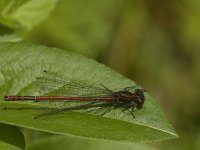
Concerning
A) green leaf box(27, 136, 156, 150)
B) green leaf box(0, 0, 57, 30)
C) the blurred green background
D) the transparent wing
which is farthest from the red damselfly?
the blurred green background

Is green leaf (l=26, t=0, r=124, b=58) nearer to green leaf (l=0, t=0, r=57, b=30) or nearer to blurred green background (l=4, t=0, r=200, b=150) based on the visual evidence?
blurred green background (l=4, t=0, r=200, b=150)

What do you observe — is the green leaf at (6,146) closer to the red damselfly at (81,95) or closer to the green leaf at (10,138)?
the green leaf at (10,138)

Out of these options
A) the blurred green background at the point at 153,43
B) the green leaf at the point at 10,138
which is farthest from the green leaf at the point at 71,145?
the blurred green background at the point at 153,43

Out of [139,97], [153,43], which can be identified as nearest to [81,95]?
[139,97]

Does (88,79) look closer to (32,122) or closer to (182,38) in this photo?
(32,122)

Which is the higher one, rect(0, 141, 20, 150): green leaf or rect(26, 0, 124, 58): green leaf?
rect(26, 0, 124, 58): green leaf

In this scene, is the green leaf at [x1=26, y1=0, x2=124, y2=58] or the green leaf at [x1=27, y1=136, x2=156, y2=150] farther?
the green leaf at [x1=26, y1=0, x2=124, y2=58]

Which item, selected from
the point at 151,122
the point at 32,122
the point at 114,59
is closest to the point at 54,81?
the point at 32,122

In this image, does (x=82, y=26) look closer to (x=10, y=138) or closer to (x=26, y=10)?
(x=26, y=10)
